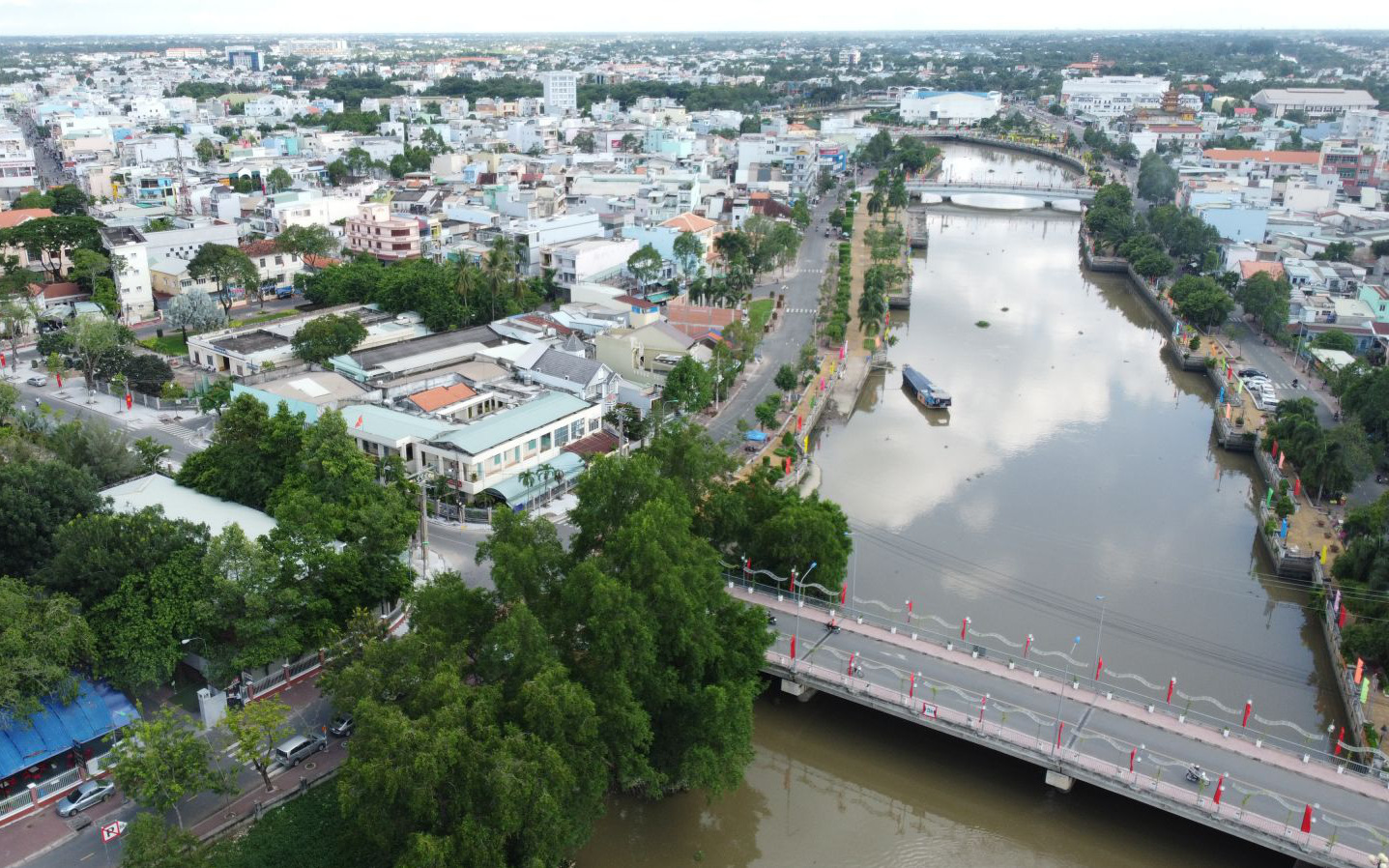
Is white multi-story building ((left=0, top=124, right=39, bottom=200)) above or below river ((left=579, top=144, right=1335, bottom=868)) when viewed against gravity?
above

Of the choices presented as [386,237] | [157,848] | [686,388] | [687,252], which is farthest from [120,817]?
[386,237]

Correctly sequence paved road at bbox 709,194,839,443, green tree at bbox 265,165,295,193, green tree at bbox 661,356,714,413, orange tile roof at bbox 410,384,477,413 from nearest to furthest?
orange tile roof at bbox 410,384,477,413 < green tree at bbox 661,356,714,413 < paved road at bbox 709,194,839,443 < green tree at bbox 265,165,295,193

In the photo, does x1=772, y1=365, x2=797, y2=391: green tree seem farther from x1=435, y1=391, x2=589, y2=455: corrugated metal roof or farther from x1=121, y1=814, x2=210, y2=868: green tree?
x1=121, y1=814, x2=210, y2=868: green tree

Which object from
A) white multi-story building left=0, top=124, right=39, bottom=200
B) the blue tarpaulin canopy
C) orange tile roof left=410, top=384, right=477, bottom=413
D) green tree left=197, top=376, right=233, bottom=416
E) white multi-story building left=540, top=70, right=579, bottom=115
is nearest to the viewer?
the blue tarpaulin canopy

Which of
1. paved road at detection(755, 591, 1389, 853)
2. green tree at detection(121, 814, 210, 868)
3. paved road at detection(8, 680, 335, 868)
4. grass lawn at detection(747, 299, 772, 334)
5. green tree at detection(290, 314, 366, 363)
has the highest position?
green tree at detection(290, 314, 366, 363)

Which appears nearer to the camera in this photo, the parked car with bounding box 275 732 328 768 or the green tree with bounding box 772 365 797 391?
the parked car with bounding box 275 732 328 768

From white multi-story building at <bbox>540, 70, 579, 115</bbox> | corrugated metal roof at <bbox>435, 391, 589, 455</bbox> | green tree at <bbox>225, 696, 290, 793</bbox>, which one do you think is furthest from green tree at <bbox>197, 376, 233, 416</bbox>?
white multi-story building at <bbox>540, 70, 579, 115</bbox>

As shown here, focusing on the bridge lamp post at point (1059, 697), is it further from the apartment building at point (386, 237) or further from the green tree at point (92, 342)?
the apartment building at point (386, 237)
